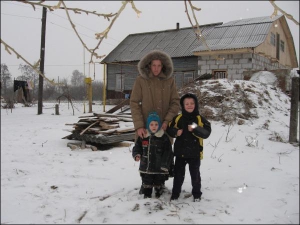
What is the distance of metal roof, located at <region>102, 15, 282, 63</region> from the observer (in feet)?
49.8

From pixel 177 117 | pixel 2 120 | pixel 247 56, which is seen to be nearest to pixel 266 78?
pixel 247 56

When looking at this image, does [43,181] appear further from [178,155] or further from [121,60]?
[121,60]

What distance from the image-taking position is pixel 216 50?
1368 cm

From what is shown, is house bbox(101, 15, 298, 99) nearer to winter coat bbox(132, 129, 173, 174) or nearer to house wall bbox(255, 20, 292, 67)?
house wall bbox(255, 20, 292, 67)

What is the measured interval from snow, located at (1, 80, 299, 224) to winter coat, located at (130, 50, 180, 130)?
104 centimetres

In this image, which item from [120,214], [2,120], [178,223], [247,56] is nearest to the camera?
[2,120]

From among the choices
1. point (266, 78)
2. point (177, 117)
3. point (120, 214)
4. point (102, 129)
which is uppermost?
point (266, 78)

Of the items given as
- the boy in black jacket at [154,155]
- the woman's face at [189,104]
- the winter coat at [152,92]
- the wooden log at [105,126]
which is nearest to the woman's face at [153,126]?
the boy in black jacket at [154,155]

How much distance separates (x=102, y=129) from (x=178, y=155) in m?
3.57

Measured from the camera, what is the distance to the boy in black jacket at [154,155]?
3.22m

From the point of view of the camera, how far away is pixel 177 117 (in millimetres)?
3297

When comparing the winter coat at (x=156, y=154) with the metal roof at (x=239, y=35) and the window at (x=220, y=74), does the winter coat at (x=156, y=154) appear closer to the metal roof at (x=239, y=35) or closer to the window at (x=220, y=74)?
the metal roof at (x=239, y=35)

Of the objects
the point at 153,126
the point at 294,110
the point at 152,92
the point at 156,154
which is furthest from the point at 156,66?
the point at 294,110

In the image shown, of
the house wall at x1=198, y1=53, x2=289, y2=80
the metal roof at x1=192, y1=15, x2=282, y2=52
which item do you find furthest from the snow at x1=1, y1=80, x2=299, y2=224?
the metal roof at x1=192, y1=15, x2=282, y2=52
